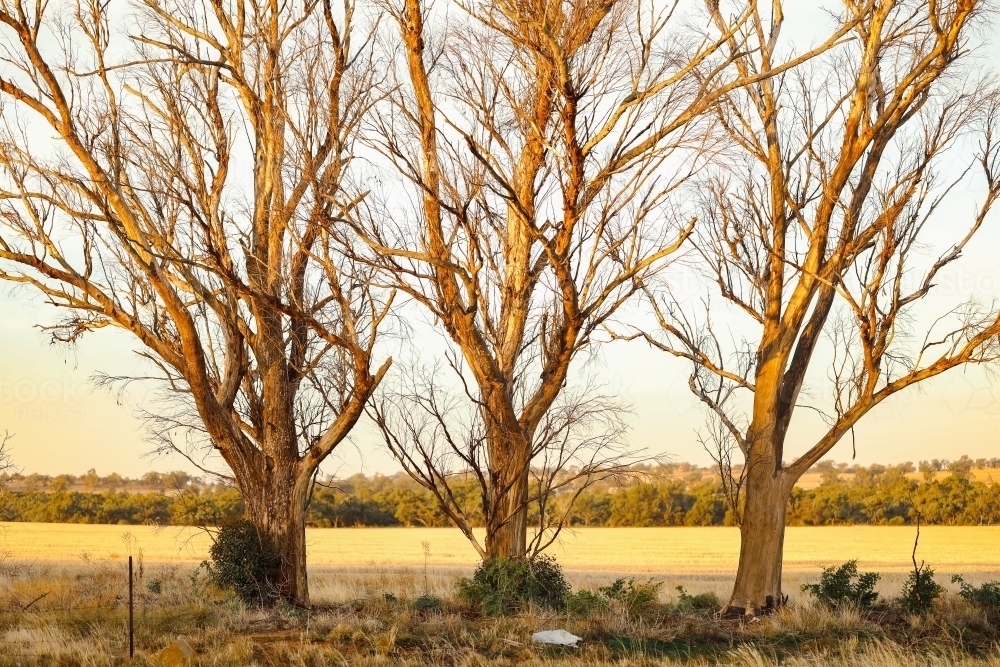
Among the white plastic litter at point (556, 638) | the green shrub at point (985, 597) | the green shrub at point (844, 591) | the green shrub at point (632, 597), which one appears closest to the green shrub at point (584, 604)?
the green shrub at point (632, 597)

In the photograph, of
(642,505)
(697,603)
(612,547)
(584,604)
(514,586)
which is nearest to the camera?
(584,604)

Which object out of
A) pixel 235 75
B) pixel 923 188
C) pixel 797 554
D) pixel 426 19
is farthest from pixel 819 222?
pixel 797 554

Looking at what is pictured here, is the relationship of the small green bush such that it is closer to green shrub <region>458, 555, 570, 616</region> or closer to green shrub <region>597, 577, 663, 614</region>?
green shrub <region>458, 555, 570, 616</region>

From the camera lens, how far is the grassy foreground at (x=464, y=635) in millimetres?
10258

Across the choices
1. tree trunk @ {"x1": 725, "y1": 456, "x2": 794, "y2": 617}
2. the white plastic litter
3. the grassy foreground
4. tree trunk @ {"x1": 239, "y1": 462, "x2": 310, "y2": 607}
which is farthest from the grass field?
tree trunk @ {"x1": 239, "y1": 462, "x2": 310, "y2": 607}

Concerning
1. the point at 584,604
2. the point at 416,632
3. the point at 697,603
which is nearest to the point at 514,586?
the point at 584,604

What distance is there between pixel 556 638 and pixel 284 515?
580cm

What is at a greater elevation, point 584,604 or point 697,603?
point 584,604

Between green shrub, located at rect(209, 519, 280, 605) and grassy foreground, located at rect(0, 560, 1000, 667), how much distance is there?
35cm

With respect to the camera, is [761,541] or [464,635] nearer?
[464,635]

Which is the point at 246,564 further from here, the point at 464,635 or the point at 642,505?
the point at 642,505

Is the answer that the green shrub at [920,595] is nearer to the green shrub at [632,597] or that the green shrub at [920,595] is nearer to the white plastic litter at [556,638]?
the green shrub at [632,597]

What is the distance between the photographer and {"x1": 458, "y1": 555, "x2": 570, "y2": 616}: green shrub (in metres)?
13.0

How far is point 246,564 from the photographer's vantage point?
14.8 m
